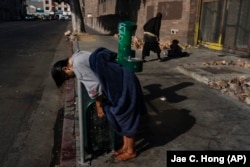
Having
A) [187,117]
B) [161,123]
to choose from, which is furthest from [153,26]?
[161,123]

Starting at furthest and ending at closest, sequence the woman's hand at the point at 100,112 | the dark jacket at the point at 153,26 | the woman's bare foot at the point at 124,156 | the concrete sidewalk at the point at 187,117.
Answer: the dark jacket at the point at 153,26 < the concrete sidewalk at the point at 187,117 < the woman's bare foot at the point at 124,156 < the woman's hand at the point at 100,112

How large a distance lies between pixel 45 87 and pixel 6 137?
330cm

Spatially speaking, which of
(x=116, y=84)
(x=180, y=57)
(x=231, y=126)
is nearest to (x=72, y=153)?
(x=116, y=84)

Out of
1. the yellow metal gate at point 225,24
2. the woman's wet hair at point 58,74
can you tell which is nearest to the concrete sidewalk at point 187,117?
the woman's wet hair at point 58,74

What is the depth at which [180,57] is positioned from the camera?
11820 millimetres

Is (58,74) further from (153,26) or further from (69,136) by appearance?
(153,26)

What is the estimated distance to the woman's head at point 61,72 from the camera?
3613 mm

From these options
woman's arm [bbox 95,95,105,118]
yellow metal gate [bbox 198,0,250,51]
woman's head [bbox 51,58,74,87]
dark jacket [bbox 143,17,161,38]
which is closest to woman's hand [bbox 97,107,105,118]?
woman's arm [bbox 95,95,105,118]

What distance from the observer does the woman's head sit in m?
3.61

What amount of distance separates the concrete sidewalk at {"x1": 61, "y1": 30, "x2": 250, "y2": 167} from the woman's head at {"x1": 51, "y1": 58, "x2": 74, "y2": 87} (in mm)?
1065

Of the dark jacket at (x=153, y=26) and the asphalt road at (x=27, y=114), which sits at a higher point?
the dark jacket at (x=153, y=26)

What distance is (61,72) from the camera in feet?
11.9

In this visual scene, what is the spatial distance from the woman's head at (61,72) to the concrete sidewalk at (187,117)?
3.49ft

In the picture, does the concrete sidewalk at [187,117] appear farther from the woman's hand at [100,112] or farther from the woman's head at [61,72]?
the woman's head at [61,72]
